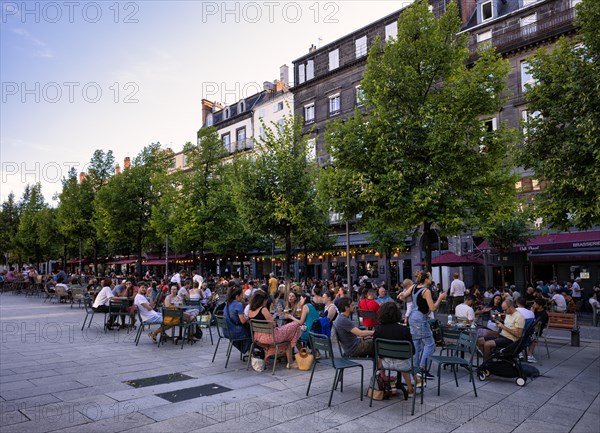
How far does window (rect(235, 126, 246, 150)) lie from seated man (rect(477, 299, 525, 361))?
114 feet

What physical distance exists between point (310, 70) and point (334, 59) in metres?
2.63

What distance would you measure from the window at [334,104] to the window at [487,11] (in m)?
10.8

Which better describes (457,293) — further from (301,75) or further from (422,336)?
(301,75)

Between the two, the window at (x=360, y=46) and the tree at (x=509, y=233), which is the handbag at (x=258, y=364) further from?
the window at (x=360, y=46)

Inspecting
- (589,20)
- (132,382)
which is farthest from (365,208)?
(132,382)

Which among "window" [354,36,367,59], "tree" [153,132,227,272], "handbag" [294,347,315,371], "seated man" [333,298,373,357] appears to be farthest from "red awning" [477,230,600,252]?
"window" [354,36,367,59]

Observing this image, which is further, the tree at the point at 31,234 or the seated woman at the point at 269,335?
the tree at the point at 31,234

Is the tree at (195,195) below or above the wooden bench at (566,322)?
above

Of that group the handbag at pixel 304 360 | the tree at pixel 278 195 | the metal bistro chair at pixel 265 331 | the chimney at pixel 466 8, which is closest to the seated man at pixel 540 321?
the handbag at pixel 304 360

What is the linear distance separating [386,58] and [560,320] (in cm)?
912

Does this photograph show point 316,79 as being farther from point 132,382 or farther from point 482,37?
point 132,382

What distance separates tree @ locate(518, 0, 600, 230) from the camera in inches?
396

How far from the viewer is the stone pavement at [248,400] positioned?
214 inches

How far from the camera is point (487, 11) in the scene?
2622 centimetres
